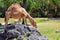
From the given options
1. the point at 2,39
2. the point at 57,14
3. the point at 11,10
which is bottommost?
the point at 57,14

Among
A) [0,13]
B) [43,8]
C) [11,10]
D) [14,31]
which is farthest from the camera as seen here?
[43,8]

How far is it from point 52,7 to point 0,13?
22.4 feet

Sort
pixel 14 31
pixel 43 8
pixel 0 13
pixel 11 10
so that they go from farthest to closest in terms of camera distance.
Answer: pixel 43 8, pixel 0 13, pixel 11 10, pixel 14 31

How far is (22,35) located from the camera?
721 centimetres

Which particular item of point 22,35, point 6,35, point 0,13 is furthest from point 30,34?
point 0,13

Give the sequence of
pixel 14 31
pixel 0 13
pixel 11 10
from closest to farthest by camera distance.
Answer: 1. pixel 14 31
2. pixel 11 10
3. pixel 0 13

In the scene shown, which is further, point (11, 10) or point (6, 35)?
point (11, 10)

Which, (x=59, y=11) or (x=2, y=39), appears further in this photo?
(x=59, y=11)

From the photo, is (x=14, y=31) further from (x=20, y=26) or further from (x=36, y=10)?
(x=36, y=10)

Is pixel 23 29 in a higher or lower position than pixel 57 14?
higher

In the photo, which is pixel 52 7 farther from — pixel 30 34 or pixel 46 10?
pixel 30 34

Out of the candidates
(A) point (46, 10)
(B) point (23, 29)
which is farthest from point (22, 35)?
(A) point (46, 10)

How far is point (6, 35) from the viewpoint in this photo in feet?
23.4

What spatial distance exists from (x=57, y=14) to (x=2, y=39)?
2244 cm
